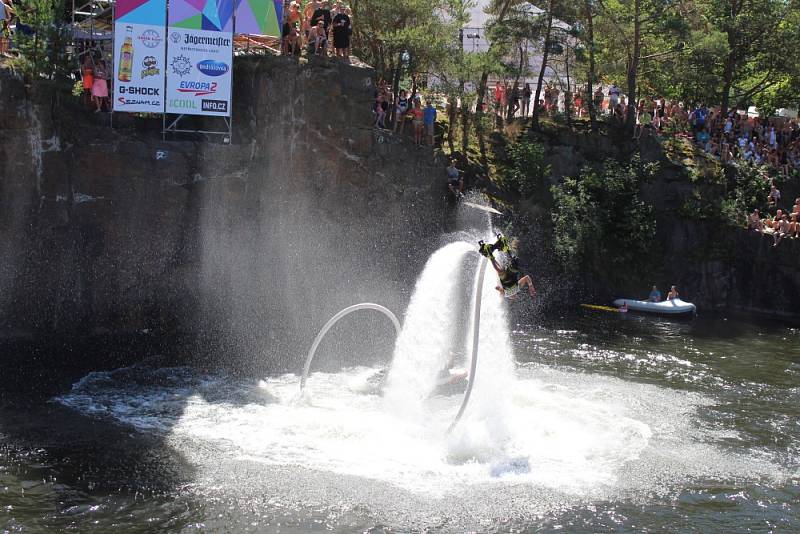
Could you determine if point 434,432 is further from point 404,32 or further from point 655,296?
point 404,32

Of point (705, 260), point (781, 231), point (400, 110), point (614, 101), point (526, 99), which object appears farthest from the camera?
point (614, 101)

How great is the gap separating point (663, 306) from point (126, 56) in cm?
2162

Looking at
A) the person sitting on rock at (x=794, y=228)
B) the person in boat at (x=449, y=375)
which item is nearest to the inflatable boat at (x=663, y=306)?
the person sitting on rock at (x=794, y=228)

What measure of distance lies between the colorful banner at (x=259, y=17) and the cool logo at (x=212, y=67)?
136 cm

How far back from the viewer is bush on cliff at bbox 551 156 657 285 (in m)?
35.8

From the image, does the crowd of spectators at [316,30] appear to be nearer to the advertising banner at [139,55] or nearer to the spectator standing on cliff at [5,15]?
the advertising banner at [139,55]

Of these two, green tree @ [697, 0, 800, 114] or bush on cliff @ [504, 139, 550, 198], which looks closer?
bush on cliff @ [504, 139, 550, 198]

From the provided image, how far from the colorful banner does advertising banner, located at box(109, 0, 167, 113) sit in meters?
2.42

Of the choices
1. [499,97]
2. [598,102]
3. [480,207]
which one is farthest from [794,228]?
[480,207]

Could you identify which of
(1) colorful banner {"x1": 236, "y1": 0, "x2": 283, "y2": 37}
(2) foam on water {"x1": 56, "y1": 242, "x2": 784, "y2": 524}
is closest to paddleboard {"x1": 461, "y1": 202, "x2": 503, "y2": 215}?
(1) colorful banner {"x1": 236, "y1": 0, "x2": 283, "y2": 37}

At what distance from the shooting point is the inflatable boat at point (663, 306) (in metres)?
34.3

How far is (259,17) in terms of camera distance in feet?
90.5

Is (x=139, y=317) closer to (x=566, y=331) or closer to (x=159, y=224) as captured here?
(x=159, y=224)

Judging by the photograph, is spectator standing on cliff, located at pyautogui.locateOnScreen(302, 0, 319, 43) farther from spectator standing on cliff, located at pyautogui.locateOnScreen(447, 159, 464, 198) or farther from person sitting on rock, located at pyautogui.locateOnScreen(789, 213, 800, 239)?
person sitting on rock, located at pyautogui.locateOnScreen(789, 213, 800, 239)
